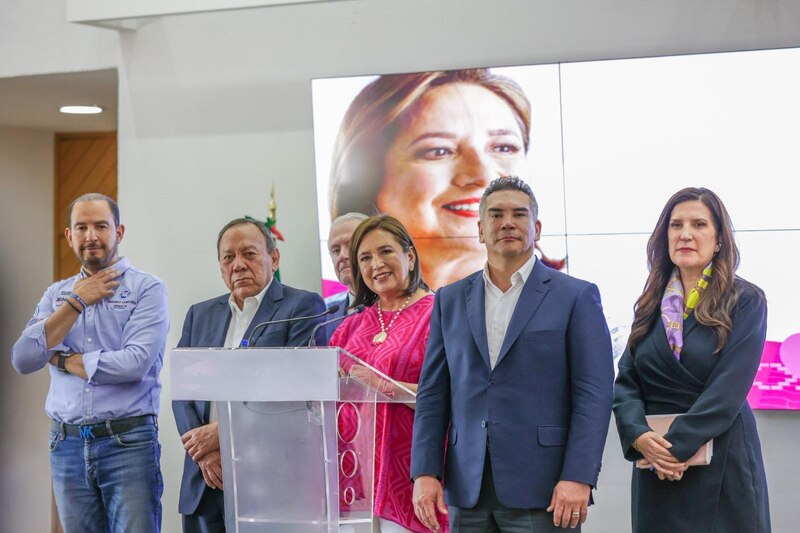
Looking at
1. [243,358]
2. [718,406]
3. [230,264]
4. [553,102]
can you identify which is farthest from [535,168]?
[243,358]

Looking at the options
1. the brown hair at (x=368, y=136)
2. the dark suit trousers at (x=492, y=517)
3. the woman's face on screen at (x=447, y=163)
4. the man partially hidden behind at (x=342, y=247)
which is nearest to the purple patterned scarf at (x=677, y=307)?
the dark suit trousers at (x=492, y=517)

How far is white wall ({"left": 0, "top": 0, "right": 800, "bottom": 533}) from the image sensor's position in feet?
15.1

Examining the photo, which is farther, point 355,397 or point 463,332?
point 463,332

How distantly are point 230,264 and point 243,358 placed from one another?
4.12 ft

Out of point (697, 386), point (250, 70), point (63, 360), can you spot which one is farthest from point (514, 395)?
point (250, 70)

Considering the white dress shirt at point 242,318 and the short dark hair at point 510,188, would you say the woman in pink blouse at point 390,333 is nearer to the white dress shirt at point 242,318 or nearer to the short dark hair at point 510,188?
the white dress shirt at point 242,318

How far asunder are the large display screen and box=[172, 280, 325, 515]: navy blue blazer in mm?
959

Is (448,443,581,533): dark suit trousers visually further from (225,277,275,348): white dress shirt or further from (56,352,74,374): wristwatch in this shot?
(56,352,74,374): wristwatch

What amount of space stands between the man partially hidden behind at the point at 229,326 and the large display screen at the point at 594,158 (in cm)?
93

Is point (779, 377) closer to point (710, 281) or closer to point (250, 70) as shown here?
point (710, 281)

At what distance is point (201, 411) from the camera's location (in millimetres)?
3670

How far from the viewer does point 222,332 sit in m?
3.76

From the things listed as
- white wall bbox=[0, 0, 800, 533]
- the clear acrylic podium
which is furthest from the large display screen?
the clear acrylic podium

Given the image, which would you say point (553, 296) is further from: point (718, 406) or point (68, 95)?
point (68, 95)
